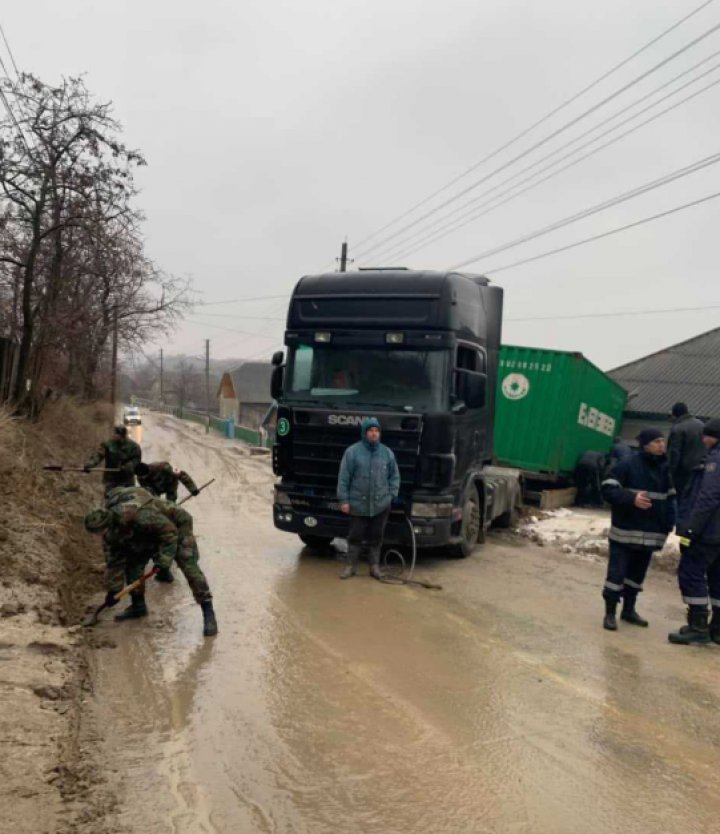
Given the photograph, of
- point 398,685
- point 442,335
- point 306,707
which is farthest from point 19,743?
point 442,335

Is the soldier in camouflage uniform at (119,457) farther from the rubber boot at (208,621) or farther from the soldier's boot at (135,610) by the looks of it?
the rubber boot at (208,621)

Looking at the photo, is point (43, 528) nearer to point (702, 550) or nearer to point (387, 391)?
point (387, 391)

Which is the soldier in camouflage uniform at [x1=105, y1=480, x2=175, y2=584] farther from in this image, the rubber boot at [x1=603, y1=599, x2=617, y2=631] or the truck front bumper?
the rubber boot at [x1=603, y1=599, x2=617, y2=631]

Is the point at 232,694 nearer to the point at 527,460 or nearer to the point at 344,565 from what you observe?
the point at 344,565

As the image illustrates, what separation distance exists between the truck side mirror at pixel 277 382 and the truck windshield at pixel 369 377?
6.0 inches

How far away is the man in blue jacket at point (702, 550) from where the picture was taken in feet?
18.0

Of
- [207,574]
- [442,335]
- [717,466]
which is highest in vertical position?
[442,335]

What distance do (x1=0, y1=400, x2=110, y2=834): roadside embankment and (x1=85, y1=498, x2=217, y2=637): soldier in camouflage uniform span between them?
0.52 m

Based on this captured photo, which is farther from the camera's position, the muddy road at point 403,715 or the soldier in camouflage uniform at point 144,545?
the soldier in camouflage uniform at point 144,545

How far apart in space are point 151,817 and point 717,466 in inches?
185

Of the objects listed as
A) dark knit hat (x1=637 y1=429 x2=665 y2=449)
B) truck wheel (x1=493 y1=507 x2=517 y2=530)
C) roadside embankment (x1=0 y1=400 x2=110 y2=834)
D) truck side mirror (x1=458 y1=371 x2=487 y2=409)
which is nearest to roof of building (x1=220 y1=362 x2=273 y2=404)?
truck wheel (x1=493 y1=507 x2=517 y2=530)

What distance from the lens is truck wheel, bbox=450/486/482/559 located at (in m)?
8.45

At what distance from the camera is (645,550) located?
5930 millimetres

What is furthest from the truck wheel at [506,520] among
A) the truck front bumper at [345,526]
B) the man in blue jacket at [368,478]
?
the man in blue jacket at [368,478]
